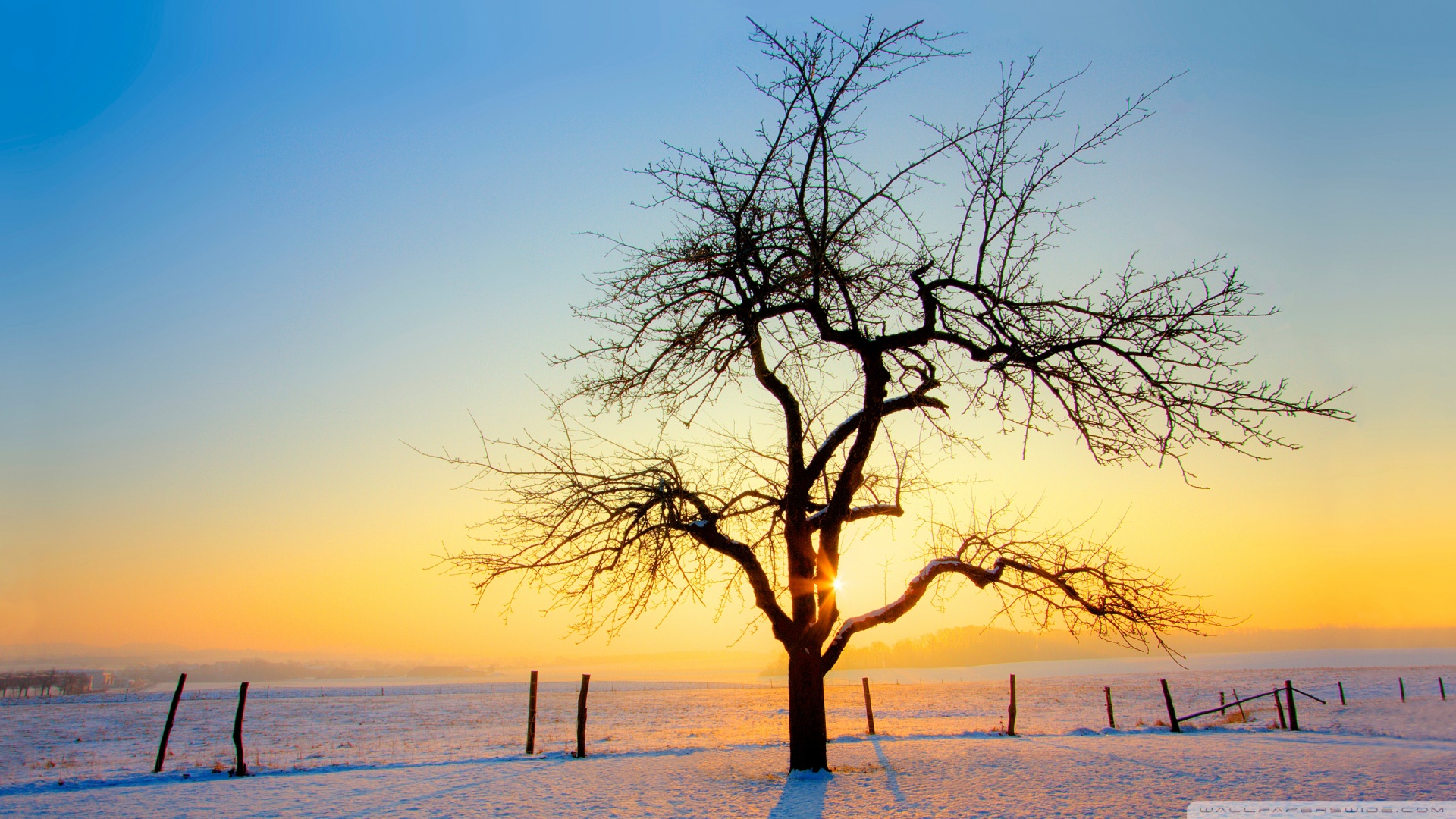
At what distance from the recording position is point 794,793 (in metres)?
8.67

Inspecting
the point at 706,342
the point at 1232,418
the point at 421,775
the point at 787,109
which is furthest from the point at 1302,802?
the point at 421,775

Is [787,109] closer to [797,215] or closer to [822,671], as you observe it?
[797,215]

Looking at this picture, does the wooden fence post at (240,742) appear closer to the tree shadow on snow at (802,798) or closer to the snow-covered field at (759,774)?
the snow-covered field at (759,774)

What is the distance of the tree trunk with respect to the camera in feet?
33.4

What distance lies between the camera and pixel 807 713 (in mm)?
10227

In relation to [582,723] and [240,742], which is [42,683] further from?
[582,723]

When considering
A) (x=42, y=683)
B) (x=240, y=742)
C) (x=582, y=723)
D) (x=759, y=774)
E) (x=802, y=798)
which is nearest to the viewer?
(x=802, y=798)

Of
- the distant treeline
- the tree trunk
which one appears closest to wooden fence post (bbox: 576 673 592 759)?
the tree trunk

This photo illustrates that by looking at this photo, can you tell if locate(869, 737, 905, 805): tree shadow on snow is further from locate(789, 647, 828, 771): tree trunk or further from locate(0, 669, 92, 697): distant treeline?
locate(0, 669, 92, 697): distant treeline

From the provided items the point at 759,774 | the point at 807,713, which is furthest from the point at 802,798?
the point at 759,774

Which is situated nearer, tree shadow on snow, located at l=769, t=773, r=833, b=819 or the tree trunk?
tree shadow on snow, located at l=769, t=773, r=833, b=819

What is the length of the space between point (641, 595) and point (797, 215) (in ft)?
17.8

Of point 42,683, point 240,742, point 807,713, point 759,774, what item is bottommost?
point 42,683

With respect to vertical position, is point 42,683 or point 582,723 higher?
point 582,723
